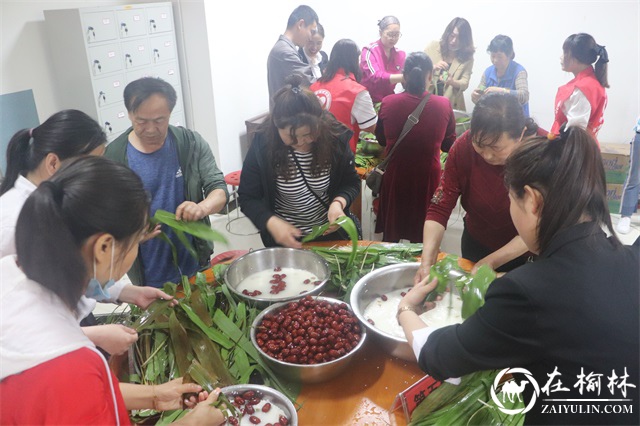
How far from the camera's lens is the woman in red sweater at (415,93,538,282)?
2.01 m

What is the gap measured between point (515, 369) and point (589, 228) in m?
0.42

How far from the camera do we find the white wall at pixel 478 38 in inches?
207

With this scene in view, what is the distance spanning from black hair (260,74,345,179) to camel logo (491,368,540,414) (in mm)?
1371

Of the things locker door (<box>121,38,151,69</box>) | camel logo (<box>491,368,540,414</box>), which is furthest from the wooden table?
locker door (<box>121,38,151,69</box>)

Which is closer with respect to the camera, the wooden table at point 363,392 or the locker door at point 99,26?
the wooden table at point 363,392

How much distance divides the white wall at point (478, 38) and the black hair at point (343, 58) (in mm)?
1893

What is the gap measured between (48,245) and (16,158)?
3.24 feet

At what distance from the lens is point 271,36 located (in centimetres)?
619

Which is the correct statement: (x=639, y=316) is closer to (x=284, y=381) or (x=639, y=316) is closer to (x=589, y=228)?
(x=589, y=228)

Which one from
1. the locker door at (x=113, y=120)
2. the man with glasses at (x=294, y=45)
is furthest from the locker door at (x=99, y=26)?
the man with glasses at (x=294, y=45)

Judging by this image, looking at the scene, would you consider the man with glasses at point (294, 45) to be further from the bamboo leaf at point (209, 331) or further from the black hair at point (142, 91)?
the bamboo leaf at point (209, 331)

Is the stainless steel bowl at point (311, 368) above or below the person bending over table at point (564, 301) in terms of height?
below

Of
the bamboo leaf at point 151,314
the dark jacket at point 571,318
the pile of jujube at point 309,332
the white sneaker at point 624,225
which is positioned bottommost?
the white sneaker at point 624,225

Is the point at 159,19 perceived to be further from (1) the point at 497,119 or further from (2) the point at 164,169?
(1) the point at 497,119
